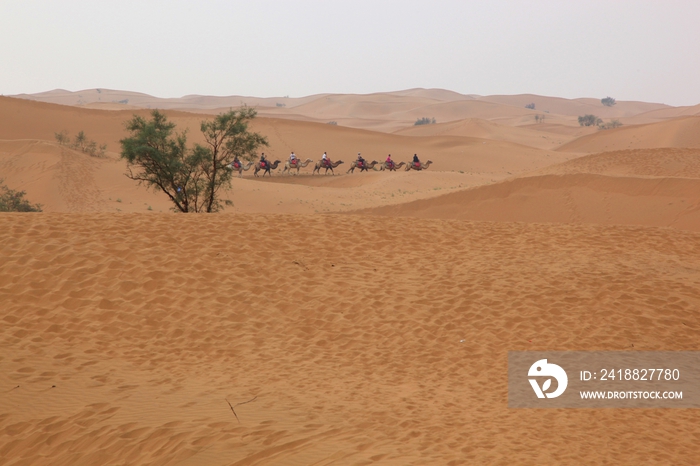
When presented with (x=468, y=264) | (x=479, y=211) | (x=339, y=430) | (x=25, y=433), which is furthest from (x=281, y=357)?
(x=479, y=211)

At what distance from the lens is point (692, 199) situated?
22.5m

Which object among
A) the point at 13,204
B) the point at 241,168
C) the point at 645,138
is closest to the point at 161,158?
the point at 13,204

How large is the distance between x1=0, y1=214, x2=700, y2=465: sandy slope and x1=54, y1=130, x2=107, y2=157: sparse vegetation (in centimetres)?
2750

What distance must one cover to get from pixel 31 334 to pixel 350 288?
5.32 m

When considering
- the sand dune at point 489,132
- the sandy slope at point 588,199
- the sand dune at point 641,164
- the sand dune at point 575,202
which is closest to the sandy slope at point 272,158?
the sand dune at point 575,202

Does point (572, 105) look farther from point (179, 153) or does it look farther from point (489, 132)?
point (179, 153)

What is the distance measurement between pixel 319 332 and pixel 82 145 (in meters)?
38.0

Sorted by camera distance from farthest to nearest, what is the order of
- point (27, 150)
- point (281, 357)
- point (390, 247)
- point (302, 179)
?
point (302, 179) < point (27, 150) < point (390, 247) < point (281, 357)

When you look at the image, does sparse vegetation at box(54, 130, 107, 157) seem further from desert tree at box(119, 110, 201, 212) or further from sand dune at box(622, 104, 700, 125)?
sand dune at box(622, 104, 700, 125)

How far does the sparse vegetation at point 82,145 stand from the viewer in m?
39.2

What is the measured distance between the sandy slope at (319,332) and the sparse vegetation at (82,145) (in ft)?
90.2

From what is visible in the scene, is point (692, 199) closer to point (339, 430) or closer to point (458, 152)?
point (339, 430)

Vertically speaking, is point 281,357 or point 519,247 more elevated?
point 519,247

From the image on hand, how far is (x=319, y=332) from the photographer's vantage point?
9883mm
